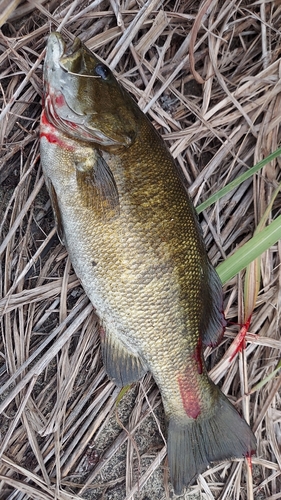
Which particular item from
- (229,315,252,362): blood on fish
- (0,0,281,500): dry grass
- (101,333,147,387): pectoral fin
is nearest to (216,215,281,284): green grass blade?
(0,0,281,500): dry grass

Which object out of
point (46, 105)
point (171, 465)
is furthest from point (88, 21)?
point (171, 465)

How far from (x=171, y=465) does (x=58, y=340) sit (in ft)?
2.34

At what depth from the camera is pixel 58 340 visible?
6.45 ft

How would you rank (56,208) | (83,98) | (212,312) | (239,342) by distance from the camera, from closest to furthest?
1. (83,98)
2. (56,208)
3. (212,312)
4. (239,342)

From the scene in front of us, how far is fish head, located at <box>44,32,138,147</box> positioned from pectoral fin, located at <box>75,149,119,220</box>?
0.27 feet

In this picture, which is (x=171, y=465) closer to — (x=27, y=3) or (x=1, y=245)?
(x=1, y=245)

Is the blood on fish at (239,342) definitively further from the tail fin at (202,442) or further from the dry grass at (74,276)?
the tail fin at (202,442)

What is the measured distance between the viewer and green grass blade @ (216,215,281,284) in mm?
1917

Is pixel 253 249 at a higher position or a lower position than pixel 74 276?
higher

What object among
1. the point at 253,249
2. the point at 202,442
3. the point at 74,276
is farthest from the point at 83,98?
the point at 202,442

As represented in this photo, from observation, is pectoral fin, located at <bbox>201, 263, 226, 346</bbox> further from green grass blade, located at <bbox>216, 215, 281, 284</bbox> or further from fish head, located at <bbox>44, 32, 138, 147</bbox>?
fish head, located at <bbox>44, 32, 138, 147</bbox>

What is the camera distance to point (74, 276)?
2.01 m

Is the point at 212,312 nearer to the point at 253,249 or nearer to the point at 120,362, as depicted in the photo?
the point at 253,249

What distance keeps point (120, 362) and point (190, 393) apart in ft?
1.03
